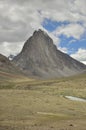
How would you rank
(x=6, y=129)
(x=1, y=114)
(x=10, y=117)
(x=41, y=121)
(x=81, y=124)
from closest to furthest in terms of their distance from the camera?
(x=6, y=129)
(x=81, y=124)
(x=41, y=121)
(x=10, y=117)
(x=1, y=114)

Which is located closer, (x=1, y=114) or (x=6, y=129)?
(x=6, y=129)

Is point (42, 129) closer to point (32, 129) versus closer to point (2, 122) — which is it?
point (32, 129)

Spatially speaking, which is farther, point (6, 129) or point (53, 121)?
point (53, 121)

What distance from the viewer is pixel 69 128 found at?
26938 mm

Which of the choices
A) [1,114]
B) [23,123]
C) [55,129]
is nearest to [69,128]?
[55,129]

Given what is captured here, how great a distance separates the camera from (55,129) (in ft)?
87.1

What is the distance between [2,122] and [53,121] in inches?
206

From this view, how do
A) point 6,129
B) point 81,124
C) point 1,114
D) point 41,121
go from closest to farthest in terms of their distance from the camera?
1. point 6,129
2. point 81,124
3. point 41,121
4. point 1,114

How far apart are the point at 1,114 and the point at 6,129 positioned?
11.2 m

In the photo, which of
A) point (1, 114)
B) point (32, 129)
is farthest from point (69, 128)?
point (1, 114)

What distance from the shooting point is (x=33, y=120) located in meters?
32.6

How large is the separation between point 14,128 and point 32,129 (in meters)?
1.60

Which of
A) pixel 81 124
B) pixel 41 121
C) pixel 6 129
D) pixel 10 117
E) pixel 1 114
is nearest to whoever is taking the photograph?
pixel 6 129

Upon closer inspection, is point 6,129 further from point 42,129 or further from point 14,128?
point 42,129
